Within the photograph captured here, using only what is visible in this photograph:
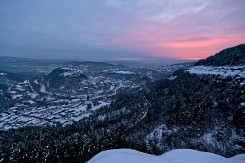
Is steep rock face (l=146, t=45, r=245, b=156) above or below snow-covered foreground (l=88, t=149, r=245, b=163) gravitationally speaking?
below

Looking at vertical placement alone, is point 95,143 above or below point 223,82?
below

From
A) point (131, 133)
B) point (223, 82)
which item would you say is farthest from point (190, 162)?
point (223, 82)

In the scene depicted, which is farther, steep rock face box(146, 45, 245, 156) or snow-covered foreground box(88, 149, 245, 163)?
steep rock face box(146, 45, 245, 156)

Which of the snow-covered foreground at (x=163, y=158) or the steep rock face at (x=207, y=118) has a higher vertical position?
the snow-covered foreground at (x=163, y=158)

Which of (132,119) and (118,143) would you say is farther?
(132,119)

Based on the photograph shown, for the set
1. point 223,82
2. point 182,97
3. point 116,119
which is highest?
point 223,82

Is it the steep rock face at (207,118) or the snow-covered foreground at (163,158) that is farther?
the steep rock face at (207,118)

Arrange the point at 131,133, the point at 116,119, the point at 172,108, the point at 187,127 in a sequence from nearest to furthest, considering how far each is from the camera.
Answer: the point at 187,127, the point at 131,133, the point at 172,108, the point at 116,119

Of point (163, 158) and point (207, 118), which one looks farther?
point (207, 118)

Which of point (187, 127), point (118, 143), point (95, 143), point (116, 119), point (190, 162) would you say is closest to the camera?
point (190, 162)

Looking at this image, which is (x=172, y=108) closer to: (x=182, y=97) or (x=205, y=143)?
(x=182, y=97)

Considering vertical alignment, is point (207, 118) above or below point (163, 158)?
below
